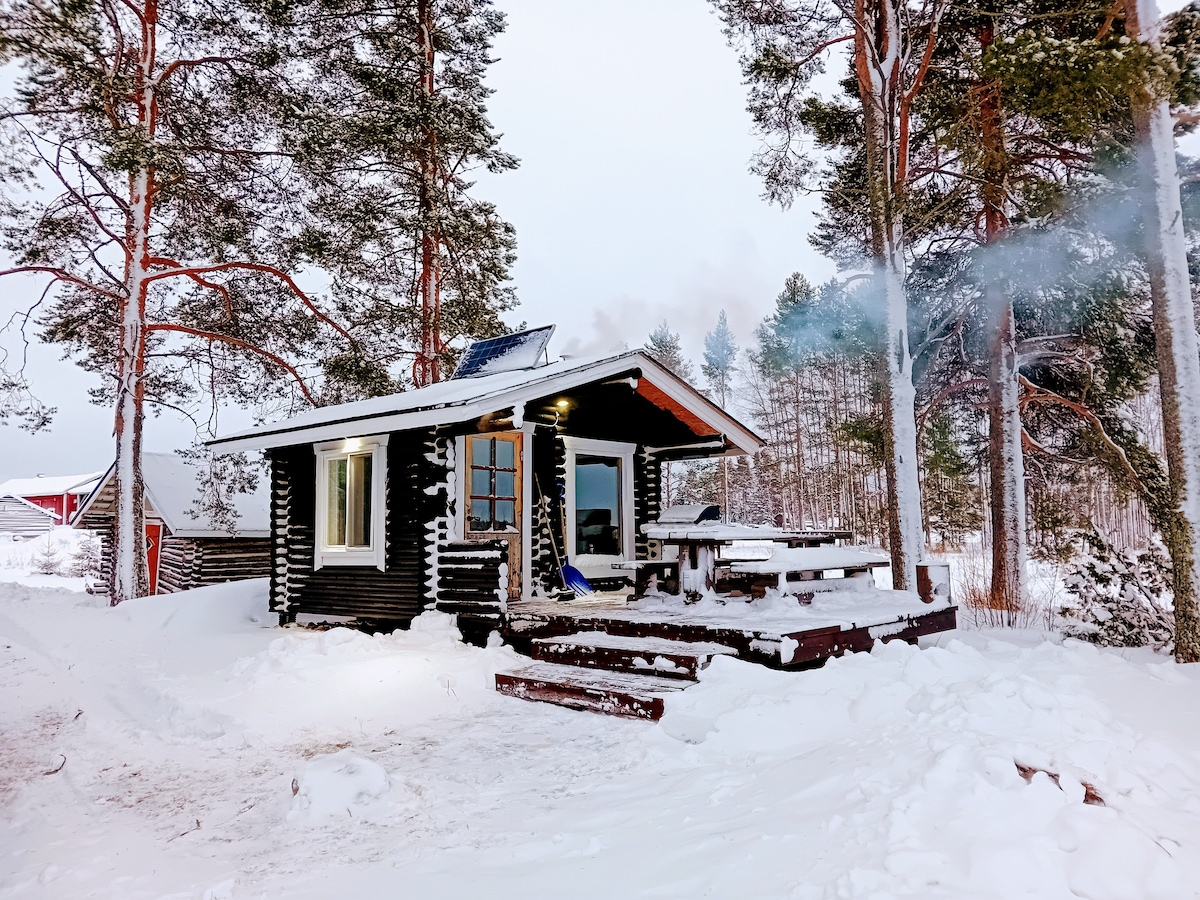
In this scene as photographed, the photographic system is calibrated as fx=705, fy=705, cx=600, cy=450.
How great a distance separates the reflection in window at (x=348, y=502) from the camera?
980 centimetres

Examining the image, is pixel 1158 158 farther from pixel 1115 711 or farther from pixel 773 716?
pixel 773 716

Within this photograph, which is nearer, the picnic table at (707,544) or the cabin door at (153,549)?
the picnic table at (707,544)

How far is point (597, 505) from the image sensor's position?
1091 centimetres

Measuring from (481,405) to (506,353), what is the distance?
351 centimetres

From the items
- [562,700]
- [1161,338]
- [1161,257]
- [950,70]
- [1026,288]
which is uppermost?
[950,70]

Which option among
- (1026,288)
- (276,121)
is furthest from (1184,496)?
(276,121)

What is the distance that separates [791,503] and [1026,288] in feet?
72.1

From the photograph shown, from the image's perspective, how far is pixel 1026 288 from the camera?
36.7 ft

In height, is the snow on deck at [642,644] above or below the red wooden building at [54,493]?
below

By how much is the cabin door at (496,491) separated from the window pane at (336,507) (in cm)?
215

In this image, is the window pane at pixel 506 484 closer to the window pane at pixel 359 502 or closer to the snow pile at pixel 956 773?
the window pane at pixel 359 502

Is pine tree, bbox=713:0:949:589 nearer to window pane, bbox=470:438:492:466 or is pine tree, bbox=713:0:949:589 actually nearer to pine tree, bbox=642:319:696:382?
window pane, bbox=470:438:492:466

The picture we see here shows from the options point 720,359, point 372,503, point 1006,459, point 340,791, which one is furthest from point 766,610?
point 720,359

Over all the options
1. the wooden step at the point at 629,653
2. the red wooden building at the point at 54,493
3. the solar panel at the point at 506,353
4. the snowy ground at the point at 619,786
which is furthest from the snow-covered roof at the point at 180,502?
the red wooden building at the point at 54,493
